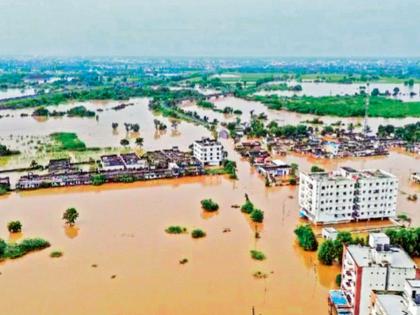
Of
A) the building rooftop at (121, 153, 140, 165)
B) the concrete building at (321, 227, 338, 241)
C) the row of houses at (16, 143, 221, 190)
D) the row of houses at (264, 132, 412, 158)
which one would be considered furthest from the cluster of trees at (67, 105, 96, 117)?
the concrete building at (321, 227, 338, 241)

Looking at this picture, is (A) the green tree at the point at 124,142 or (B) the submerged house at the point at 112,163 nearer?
(B) the submerged house at the point at 112,163

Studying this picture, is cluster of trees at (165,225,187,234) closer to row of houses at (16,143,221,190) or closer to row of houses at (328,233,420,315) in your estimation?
row of houses at (328,233,420,315)

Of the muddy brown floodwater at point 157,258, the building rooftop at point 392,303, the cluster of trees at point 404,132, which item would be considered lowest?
the muddy brown floodwater at point 157,258

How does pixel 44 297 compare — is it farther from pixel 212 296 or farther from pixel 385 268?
pixel 385 268

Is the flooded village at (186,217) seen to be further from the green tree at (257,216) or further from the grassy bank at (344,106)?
the grassy bank at (344,106)

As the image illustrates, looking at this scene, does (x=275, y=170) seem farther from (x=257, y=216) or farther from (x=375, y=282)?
(x=375, y=282)

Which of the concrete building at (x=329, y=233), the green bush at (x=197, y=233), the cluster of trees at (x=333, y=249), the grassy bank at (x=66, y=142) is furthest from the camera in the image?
the grassy bank at (x=66, y=142)

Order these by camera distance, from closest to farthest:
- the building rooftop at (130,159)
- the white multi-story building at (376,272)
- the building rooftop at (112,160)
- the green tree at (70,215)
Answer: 1. the white multi-story building at (376,272)
2. the green tree at (70,215)
3. the building rooftop at (112,160)
4. the building rooftop at (130,159)

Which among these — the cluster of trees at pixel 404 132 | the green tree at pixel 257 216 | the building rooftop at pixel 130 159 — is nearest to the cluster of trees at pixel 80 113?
the building rooftop at pixel 130 159
